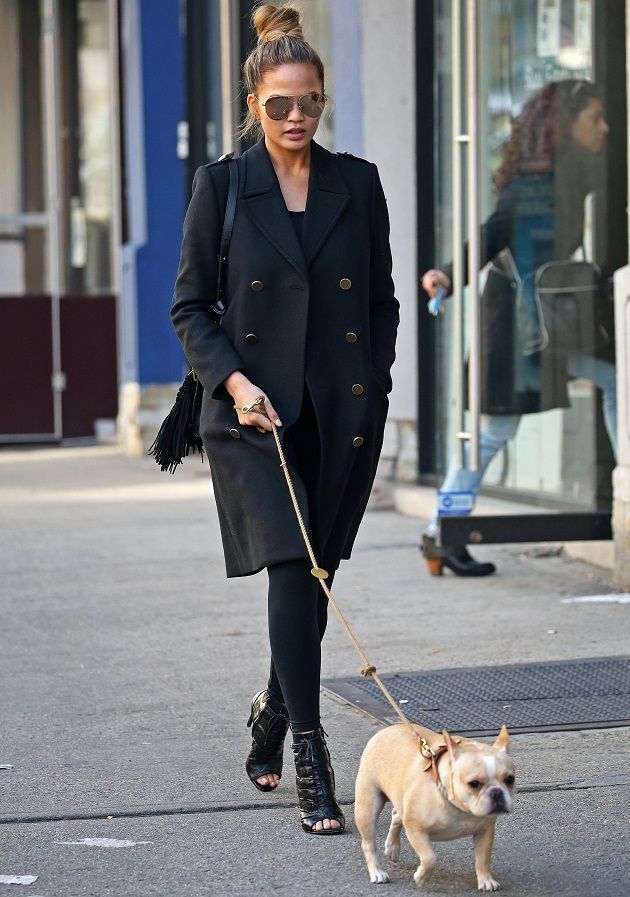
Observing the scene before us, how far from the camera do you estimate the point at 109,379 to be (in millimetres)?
17625

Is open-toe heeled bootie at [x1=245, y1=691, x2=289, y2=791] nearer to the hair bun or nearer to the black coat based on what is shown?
the black coat

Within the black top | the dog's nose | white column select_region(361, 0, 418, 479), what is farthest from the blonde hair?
white column select_region(361, 0, 418, 479)

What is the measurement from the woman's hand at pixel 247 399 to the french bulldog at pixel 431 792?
2.50 ft

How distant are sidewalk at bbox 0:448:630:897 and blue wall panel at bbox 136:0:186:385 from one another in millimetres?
5388

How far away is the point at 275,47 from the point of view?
387cm

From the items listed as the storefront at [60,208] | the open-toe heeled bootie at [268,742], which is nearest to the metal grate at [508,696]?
the open-toe heeled bootie at [268,742]

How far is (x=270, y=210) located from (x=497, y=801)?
154cm

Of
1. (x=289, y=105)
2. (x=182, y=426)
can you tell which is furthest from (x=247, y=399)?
(x=289, y=105)

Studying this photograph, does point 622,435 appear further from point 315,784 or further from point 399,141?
point 399,141

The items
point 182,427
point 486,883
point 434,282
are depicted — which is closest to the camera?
point 486,883

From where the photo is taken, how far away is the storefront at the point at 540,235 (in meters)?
7.10

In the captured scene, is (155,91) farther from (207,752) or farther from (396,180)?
(207,752)

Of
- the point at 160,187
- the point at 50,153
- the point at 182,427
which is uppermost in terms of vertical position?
the point at 50,153

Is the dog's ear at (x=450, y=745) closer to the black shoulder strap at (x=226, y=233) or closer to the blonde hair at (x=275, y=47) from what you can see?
the black shoulder strap at (x=226, y=233)
